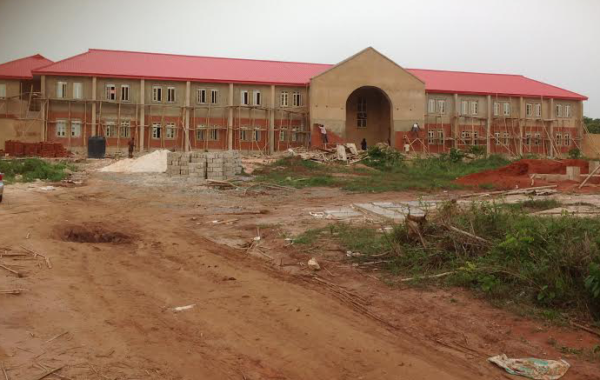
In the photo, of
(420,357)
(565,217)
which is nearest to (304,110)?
(565,217)

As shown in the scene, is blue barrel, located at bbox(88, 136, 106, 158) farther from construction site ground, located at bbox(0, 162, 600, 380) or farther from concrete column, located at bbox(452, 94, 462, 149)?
concrete column, located at bbox(452, 94, 462, 149)

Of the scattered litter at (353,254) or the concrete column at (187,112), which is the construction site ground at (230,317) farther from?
the concrete column at (187,112)

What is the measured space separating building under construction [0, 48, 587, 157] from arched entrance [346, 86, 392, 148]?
84 millimetres

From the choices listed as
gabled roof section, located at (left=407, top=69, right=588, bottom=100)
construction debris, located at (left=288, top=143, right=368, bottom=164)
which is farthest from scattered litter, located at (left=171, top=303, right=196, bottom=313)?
gabled roof section, located at (left=407, top=69, right=588, bottom=100)

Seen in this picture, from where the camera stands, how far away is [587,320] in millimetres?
6004

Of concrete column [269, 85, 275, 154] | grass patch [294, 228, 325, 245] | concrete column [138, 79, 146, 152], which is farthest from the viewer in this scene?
concrete column [269, 85, 275, 154]

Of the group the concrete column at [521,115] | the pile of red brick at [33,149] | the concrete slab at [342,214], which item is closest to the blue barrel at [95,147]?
the pile of red brick at [33,149]

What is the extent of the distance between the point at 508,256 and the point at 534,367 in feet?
8.44

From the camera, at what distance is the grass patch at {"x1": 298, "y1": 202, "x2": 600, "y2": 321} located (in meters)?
6.39

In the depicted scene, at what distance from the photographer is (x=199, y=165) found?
22500 mm

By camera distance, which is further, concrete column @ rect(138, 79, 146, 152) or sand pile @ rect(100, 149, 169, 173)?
concrete column @ rect(138, 79, 146, 152)

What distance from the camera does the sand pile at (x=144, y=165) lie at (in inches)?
1015

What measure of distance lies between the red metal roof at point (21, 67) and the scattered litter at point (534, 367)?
42.9 meters

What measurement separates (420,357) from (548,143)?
48.7 metres
